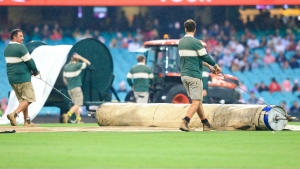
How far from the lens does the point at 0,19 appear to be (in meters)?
37.9

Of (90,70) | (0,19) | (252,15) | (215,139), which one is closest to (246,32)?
(252,15)

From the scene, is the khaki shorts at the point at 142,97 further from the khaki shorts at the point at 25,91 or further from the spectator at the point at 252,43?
the spectator at the point at 252,43

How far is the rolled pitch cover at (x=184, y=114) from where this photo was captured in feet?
57.1

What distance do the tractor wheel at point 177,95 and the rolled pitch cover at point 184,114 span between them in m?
6.46

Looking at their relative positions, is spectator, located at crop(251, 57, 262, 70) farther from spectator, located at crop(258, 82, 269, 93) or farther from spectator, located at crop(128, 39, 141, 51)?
spectator, located at crop(128, 39, 141, 51)

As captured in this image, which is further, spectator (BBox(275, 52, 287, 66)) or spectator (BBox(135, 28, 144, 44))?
spectator (BBox(135, 28, 144, 44))

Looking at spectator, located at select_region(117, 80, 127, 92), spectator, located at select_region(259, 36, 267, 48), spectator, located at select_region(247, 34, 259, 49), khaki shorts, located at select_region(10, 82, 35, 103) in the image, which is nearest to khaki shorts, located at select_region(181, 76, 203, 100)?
khaki shorts, located at select_region(10, 82, 35, 103)

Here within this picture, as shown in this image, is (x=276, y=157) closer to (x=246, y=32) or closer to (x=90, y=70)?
(x=90, y=70)

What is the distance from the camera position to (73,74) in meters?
25.6

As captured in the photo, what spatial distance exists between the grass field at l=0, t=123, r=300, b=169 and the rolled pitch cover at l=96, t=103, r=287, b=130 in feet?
4.64

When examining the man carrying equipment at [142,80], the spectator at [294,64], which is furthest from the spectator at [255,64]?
the man carrying equipment at [142,80]

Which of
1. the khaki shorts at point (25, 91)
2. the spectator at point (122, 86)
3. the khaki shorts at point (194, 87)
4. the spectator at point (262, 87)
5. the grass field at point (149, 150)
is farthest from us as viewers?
the spectator at point (262, 87)

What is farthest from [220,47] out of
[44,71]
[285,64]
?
[44,71]

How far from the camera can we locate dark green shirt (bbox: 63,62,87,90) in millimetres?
25531
